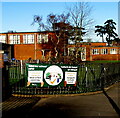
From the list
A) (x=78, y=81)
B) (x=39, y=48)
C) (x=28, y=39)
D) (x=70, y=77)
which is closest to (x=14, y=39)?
(x=28, y=39)

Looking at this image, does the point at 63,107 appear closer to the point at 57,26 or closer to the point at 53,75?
the point at 53,75

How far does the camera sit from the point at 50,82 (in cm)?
912

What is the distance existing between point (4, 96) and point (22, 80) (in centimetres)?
247

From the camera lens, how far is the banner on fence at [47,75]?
9.08 meters

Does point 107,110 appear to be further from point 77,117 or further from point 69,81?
point 69,81

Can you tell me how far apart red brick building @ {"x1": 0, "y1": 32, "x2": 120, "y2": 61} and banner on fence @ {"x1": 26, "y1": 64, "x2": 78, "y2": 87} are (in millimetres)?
35601

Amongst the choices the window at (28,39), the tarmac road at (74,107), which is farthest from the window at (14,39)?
the tarmac road at (74,107)

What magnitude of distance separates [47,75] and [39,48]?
4006 centimetres

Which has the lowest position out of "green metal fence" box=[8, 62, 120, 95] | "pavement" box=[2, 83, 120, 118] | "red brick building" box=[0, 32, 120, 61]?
"pavement" box=[2, 83, 120, 118]

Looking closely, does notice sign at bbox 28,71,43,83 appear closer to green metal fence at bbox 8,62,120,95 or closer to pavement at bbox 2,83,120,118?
green metal fence at bbox 8,62,120,95

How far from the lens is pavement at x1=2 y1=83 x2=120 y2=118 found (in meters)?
6.08

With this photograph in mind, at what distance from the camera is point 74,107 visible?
694cm

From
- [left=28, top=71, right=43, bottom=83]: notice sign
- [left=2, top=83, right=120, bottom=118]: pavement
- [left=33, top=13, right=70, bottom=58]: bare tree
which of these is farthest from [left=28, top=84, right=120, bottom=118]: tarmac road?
[left=33, top=13, right=70, bottom=58]: bare tree

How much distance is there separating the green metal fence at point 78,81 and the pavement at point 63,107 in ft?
2.32
